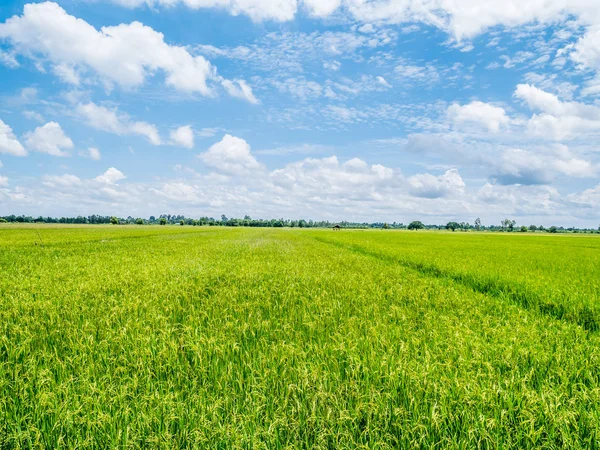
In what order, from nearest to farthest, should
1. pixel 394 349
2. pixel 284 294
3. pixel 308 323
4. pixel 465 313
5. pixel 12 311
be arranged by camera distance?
pixel 394 349 < pixel 308 323 < pixel 12 311 < pixel 465 313 < pixel 284 294

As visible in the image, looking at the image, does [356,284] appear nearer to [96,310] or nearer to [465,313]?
[465,313]

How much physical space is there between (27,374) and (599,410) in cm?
713

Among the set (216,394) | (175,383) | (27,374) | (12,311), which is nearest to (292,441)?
(216,394)

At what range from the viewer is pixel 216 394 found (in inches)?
156

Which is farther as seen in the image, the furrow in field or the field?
the furrow in field

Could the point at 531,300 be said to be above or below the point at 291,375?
below

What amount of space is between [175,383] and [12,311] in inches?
228

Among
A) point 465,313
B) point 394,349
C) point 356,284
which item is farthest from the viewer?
point 356,284

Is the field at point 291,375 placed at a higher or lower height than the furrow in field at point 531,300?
higher

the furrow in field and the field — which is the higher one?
the field

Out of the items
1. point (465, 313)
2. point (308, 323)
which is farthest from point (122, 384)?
point (465, 313)

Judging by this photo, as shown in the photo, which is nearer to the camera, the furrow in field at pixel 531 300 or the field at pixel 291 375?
the field at pixel 291 375

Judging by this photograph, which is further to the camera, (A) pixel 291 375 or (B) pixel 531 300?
(B) pixel 531 300

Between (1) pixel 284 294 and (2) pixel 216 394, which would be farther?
(1) pixel 284 294
